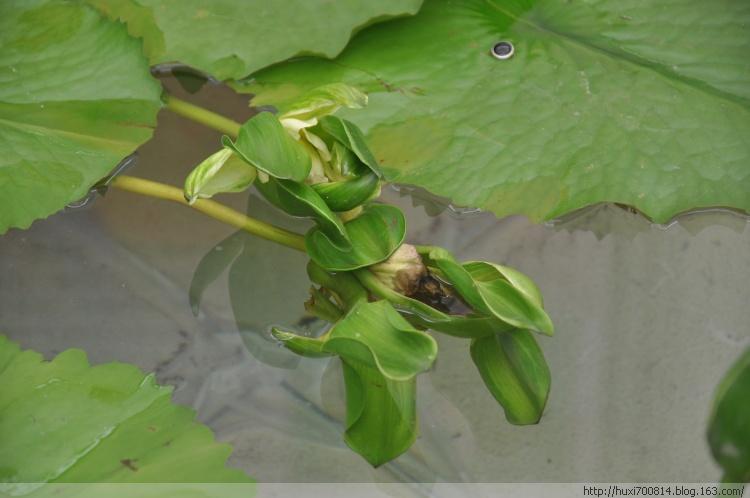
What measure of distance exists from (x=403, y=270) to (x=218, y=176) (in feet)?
0.77

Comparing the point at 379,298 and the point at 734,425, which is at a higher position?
the point at 734,425

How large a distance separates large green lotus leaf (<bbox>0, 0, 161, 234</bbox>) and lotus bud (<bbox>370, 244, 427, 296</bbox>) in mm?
374

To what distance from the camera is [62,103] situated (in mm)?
1027

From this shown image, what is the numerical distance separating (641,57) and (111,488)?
831 mm

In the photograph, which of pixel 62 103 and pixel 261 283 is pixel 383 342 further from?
pixel 62 103

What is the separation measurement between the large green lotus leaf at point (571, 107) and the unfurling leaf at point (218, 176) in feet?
0.68

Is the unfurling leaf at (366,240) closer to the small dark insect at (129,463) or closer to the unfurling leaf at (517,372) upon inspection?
the unfurling leaf at (517,372)

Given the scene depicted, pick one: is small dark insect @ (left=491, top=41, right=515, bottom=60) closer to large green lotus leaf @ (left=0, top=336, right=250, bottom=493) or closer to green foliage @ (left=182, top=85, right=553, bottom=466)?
green foliage @ (left=182, top=85, right=553, bottom=466)

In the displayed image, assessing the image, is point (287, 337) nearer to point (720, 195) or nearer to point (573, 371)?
point (573, 371)

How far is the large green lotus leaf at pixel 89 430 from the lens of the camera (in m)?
0.87

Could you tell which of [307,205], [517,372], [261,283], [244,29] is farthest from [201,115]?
[517,372]

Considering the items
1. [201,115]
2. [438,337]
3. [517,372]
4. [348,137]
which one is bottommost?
[438,337]

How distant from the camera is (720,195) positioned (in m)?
1.01

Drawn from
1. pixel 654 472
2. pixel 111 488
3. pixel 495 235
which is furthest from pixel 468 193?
pixel 111 488
